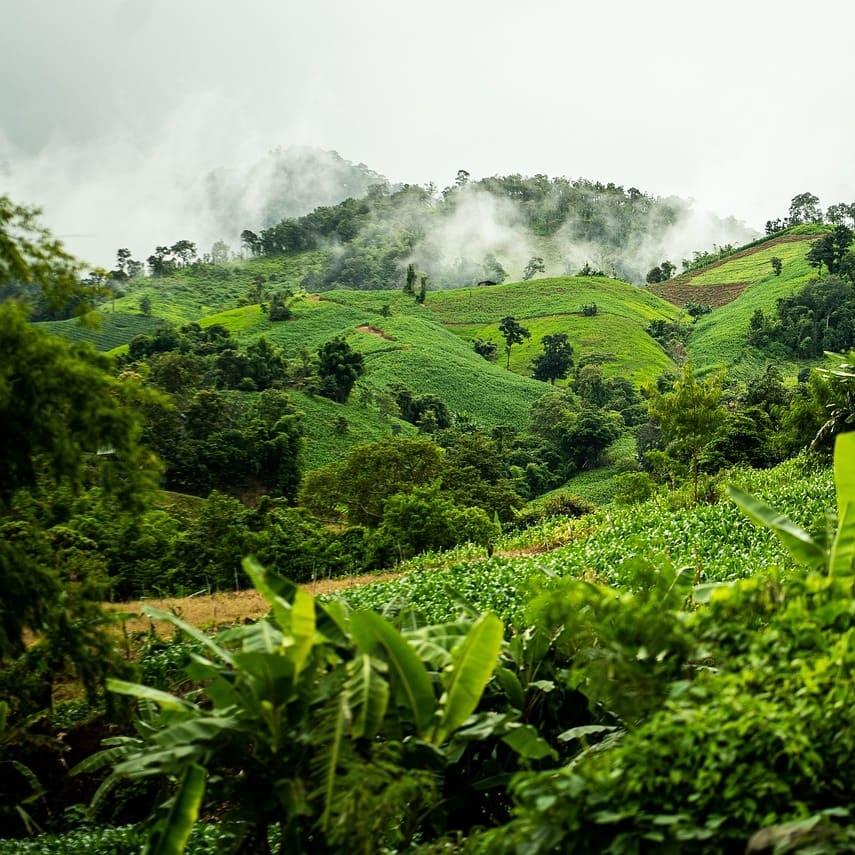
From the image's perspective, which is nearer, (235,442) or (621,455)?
(235,442)

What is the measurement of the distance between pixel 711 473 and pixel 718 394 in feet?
29.2

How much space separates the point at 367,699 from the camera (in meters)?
4.29

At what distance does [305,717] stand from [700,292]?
97450 millimetres

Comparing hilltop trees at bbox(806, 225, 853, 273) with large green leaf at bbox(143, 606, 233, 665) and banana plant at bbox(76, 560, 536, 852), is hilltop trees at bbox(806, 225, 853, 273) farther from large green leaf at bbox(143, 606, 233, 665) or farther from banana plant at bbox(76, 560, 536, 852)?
large green leaf at bbox(143, 606, 233, 665)

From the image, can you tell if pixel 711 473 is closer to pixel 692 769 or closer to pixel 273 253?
pixel 692 769

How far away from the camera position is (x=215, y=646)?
→ 477cm

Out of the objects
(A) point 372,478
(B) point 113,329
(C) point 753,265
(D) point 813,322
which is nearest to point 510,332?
(D) point 813,322

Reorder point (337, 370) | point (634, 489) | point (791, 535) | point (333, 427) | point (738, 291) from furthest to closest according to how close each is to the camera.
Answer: point (738, 291), point (337, 370), point (333, 427), point (634, 489), point (791, 535)

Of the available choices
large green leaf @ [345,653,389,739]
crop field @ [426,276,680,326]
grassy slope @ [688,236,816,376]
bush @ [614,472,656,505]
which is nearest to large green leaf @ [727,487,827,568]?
large green leaf @ [345,653,389,739]

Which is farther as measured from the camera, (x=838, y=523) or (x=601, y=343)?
(x=601, y=343)

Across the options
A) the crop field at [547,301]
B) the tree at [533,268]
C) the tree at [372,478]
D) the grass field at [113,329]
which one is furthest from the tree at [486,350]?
the tree at [372,478]

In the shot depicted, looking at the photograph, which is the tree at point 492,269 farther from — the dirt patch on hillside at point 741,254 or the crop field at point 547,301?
the dirt patch on hillside at point 741,254

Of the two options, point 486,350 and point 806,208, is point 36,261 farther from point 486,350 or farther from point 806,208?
point 806,208

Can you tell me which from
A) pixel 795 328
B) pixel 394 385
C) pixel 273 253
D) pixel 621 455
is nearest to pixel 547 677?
pixel 621 455
